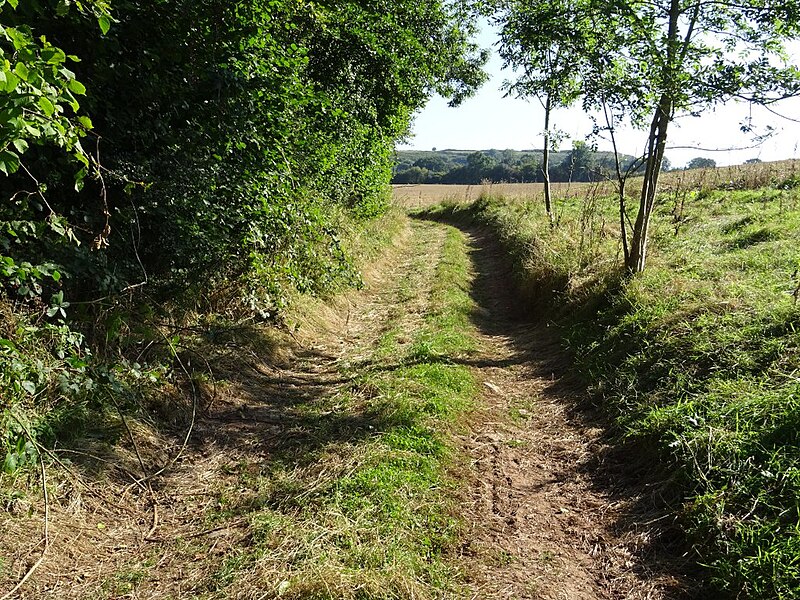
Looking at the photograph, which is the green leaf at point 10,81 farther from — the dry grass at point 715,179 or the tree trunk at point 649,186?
the dry grass at point 715,179

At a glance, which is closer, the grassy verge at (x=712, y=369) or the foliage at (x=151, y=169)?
the grassy verge at (x=712, y=369)

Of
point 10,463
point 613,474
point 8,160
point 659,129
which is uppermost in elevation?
point 659,129

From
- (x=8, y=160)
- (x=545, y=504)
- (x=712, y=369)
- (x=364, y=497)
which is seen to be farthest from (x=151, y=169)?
(x=712, y=369)

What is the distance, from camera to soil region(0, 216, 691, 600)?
9.55 ft

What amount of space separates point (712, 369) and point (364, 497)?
310 cm

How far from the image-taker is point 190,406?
455 cm

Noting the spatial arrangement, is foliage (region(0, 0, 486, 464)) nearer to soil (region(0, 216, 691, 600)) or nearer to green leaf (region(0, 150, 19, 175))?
green leaf (region(0, 150, 19, 175))

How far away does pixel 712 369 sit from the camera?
434 cm

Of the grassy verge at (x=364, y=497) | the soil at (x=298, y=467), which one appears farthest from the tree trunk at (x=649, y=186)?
the grassy verge at (x=364, y=497)

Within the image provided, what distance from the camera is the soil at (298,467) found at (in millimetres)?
2910

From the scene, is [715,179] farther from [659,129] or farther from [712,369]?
[712,369]

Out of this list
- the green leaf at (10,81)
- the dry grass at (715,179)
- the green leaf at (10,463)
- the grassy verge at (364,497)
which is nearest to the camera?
the green leaf at (10,81)

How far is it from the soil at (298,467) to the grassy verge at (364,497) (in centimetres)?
14

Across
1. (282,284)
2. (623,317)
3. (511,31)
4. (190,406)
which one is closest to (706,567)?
(623,317)
